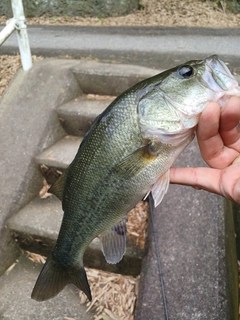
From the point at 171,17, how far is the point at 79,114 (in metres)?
→ 3.86

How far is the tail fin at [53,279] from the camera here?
196cm

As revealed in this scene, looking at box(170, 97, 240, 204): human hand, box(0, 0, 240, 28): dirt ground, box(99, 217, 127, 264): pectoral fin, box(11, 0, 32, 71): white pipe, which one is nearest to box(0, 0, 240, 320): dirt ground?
box(0, 0, 240, 28): dirt ground

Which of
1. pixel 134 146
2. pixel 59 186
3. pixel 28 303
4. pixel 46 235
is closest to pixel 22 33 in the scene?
pixel 46 235

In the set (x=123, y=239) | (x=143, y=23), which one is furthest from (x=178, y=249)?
(x=143, y=23)

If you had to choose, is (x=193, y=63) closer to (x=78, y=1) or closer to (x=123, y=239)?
(x=123, y=239)

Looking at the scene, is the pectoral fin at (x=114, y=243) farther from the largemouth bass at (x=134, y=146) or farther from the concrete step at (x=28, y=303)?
the concrete step at (x=28, y=303)

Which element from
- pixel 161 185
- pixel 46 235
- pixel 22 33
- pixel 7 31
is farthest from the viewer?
pixel 22 33

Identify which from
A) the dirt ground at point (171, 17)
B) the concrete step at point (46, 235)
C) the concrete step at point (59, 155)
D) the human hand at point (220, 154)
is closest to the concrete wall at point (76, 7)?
the dirt ground at point (171, 17)

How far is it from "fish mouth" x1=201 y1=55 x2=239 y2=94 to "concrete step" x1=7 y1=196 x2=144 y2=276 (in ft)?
5.51

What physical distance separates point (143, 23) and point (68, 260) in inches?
221

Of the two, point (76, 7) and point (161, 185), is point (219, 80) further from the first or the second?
point (76, 7)

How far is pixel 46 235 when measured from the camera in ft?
10.4

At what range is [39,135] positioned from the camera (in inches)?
145

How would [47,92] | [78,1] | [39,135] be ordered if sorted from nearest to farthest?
[39,135] < [47,92] < [78,1]
